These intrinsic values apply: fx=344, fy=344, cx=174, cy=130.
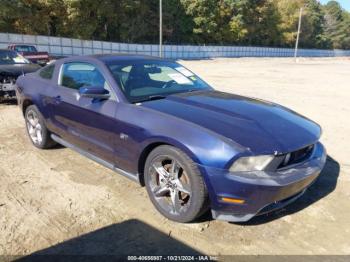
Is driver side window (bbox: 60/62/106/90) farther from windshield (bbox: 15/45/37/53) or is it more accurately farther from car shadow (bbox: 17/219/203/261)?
windshield (bbox: 15/45/37/53)

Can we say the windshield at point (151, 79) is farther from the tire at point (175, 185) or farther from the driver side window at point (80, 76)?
the tire at point (175, 185)

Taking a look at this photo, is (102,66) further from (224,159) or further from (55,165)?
(224,159)

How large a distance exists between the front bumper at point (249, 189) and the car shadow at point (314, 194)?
39 cm

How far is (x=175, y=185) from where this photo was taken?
3338 millimetres

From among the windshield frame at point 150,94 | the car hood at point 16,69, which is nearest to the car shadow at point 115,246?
the windshield frame at point 150,94

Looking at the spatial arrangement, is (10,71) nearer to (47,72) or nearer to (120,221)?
(47,72)

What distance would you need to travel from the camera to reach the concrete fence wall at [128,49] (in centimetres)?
3290

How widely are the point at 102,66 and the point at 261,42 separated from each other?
7950cm

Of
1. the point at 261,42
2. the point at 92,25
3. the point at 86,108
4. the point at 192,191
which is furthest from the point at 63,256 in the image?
the point at 261,42

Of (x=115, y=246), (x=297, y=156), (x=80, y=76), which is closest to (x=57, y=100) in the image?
(x=80, y=76)

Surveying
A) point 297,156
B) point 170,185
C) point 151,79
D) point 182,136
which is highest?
point 151,79

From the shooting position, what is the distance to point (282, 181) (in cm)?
301

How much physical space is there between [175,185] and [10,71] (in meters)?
7.20

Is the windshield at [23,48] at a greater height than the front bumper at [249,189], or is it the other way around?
the windshield at [23,48]
